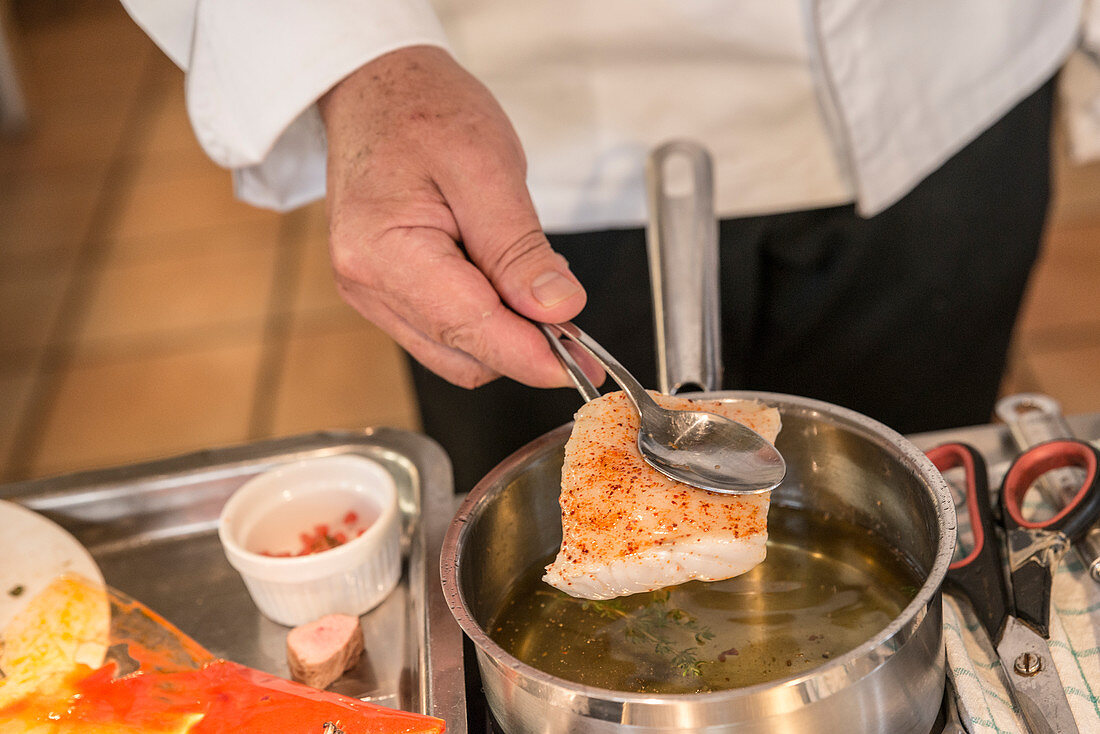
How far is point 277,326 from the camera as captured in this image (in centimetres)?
203

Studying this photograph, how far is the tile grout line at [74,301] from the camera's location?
181cm

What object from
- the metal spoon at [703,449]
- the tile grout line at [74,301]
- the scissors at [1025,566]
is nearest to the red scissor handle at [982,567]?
the scissors at [1025,566]

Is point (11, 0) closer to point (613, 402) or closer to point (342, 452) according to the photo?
point (342, 452)

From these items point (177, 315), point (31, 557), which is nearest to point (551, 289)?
point (31, 557)

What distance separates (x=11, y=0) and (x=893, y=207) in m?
3.40

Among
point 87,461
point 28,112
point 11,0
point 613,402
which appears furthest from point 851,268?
point 11,0

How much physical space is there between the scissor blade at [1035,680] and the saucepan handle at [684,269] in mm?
198

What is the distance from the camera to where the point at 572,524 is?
1.54ft

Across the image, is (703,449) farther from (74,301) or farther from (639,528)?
(74,301)

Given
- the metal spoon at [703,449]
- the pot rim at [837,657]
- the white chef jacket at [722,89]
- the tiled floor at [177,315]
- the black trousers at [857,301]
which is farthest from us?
the tiled floor at [177,315]

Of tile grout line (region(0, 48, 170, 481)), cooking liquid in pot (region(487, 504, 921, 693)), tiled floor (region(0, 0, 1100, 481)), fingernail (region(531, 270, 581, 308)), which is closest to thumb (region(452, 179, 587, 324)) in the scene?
fingernail (region(531, 270, 581, 308))

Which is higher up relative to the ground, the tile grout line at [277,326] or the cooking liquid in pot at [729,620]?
the cooking liquid in pot at [729,620]

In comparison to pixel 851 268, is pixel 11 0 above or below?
below

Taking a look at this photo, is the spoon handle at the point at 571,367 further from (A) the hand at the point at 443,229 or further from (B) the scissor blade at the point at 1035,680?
(B) the scissor blade at the point at 1035,680
